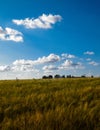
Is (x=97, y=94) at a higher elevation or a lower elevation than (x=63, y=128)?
higher

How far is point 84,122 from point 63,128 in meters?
0.66

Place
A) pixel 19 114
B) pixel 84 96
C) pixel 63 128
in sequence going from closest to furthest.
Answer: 1. pixel 63 128
2. pixel 19 114
3. pixel 84 96

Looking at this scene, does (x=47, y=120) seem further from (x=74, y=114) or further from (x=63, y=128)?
(x=74, y=114)

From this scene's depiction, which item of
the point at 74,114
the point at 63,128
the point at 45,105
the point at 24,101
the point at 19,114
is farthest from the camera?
the point at 24,101

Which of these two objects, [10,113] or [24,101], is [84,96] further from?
[10,113]

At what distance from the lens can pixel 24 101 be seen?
25.6ft

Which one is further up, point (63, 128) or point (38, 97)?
point (38, 97)

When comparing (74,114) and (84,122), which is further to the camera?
(74,114)

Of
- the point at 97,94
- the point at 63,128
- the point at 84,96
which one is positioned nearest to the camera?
the point at 63,128

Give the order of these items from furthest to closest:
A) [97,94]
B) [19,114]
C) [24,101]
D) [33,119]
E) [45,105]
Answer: [97,94] → [24,101] → [45,105] → [19,114] → [33,119]

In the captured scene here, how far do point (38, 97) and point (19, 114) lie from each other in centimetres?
182

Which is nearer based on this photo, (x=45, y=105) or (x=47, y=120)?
(x=47, y=120)

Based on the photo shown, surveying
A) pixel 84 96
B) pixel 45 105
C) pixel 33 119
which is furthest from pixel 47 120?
pixel 84 96

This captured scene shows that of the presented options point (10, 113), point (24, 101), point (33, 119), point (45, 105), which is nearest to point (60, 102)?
point (45, 105)
